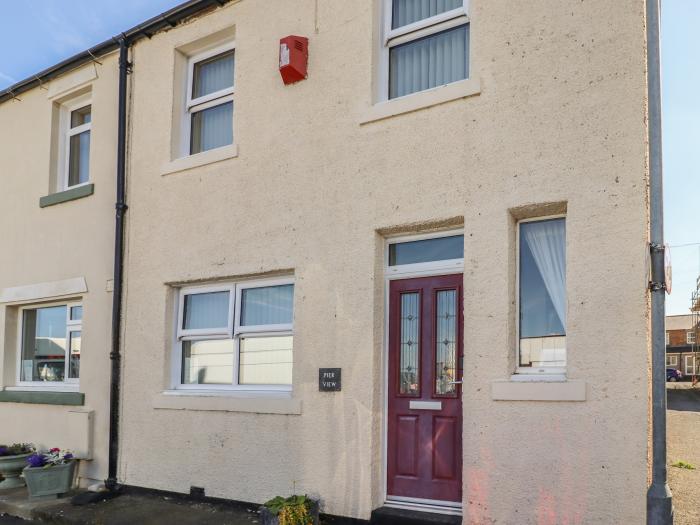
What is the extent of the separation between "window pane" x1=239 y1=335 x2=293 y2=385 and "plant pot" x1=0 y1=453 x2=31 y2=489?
146 inches

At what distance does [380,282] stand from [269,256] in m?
1.45

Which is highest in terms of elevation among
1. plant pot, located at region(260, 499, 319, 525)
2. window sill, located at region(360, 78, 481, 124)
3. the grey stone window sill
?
window sill, located at region(360, 78, 481, 124)

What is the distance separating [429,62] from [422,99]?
593 mm

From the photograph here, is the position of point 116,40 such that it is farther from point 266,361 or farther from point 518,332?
point 518,332

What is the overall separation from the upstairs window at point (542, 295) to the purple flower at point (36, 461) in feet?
20.2

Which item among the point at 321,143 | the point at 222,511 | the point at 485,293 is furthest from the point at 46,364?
the point at 485,293

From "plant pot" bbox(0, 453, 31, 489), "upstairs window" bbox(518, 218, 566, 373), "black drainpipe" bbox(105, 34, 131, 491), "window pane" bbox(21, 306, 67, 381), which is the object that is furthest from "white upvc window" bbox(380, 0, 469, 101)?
"plant pot" bbox(0, 453, 31, 489)

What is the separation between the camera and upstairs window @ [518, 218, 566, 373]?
6.24 meters

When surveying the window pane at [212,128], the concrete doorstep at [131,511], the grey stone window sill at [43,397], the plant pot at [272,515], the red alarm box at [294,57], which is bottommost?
the concrete doorstep at [131,511]

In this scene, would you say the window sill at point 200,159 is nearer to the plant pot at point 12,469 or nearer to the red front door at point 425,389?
the red front door at point 425,389

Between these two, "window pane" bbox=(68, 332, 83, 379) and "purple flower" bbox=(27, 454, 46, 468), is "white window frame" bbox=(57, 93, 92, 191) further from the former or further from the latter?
"purple flower" bbox=(27, 454, 46, 468)

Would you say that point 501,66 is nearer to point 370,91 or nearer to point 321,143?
point 370,91

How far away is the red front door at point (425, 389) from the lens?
6676 mm

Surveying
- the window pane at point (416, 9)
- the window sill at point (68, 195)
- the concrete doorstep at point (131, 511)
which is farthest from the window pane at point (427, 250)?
the window sill at point (68, 195)
